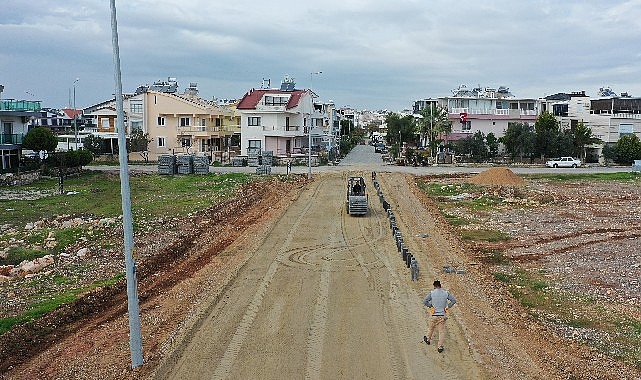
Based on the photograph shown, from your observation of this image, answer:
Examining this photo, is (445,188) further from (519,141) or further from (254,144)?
(254,144)

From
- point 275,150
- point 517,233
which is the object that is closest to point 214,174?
point 275,150

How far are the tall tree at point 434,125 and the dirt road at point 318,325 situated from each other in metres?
51.6

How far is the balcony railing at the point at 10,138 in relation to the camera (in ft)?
174

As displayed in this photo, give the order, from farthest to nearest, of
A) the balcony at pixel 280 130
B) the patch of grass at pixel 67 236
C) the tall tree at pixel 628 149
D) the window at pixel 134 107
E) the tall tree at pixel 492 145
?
the window at pixel 134 107, the tall tree at pixel 492 145, the balcony at pixel 280 130, the tall tree at pixel 628 149, the patch of grass at pixel 67 236

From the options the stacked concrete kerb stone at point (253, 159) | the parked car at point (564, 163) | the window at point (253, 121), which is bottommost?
the parked car at point (564, 163)

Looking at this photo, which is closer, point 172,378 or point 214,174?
point 172,378

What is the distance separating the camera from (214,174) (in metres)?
56.7

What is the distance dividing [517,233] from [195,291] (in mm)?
17624

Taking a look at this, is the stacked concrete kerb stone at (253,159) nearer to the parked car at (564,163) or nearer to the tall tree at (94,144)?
the tall tree at (94,144)

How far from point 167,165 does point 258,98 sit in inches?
728

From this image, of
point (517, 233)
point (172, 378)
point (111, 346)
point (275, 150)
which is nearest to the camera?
point (172, 378)

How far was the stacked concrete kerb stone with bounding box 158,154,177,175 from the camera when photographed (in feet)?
190

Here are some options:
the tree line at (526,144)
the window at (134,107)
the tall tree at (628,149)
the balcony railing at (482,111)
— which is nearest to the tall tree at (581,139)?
the tree line at (526,144)

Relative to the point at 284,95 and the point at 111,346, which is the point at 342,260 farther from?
the point at 284,95
